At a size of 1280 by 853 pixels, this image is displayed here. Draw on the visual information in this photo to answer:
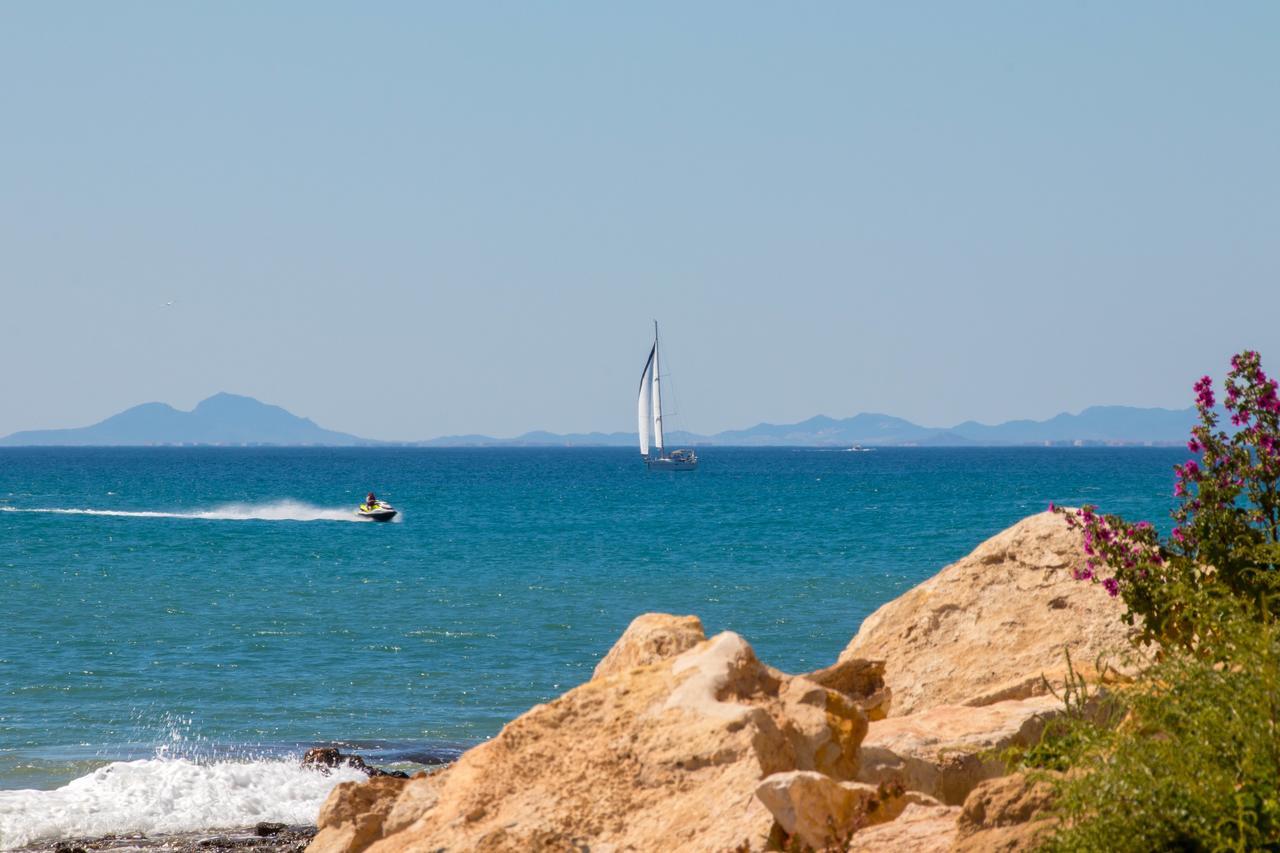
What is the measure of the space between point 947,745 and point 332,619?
1140 inches

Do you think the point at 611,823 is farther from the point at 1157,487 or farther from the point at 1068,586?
the point at 1157,487

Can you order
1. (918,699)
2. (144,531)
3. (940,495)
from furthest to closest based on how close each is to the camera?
(940,495), (144,531), (918,699)

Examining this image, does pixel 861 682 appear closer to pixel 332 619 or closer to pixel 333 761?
pixel 333 761

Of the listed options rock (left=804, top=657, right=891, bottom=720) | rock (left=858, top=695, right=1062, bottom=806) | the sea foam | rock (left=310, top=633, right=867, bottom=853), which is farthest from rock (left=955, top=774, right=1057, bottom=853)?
the sea foam

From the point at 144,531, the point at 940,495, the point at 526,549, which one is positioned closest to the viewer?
the point at 526,549

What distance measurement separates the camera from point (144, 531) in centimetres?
7088

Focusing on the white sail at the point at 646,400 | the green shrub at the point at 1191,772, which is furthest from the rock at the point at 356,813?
the white sail at the point at 646,400

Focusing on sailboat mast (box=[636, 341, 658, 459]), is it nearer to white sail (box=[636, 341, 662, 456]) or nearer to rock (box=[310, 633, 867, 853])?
white sail (box=[636, 341, 662, 456])

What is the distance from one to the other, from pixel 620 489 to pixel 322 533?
2004 inches

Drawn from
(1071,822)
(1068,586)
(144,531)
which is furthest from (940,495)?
(1071,822)

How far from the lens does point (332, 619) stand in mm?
36281

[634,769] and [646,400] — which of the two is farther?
[646,400]

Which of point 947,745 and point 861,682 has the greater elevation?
point 861,682

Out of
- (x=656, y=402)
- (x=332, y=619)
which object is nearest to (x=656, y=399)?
(x=656, y=402)
